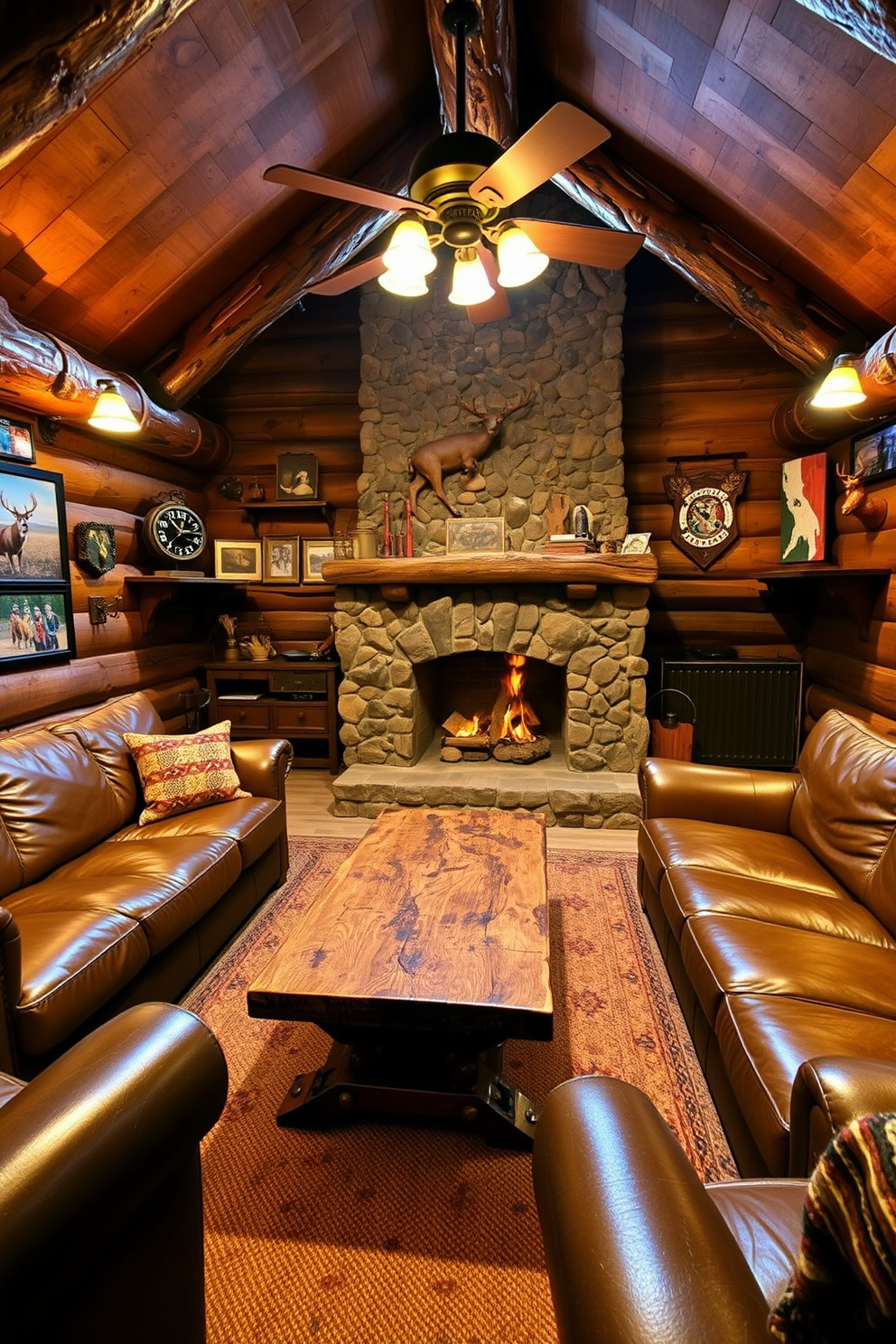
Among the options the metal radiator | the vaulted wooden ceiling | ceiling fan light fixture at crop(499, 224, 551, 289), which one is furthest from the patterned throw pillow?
the metal radiator

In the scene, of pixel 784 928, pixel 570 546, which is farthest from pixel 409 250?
pixel 784 928

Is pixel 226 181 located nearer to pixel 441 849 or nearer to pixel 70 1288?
pixel 441 849

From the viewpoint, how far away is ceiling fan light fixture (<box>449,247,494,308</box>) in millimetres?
2283

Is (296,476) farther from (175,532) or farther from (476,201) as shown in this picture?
(476,201)

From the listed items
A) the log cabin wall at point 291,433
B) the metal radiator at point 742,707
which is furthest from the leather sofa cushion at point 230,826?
the metal radiator at point 742,707

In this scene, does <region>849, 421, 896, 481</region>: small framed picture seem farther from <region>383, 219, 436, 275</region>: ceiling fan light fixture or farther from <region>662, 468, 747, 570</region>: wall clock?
<region>383, 219, 436, 275</region>: ceiling fan light fixture

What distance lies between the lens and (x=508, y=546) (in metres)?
4.37

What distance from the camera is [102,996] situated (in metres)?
1.73

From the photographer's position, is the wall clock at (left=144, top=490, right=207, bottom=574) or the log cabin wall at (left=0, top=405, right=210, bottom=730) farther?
the wall clock at (left=144, top=490, right=207, bottom=574)

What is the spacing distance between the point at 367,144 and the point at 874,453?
3301mm

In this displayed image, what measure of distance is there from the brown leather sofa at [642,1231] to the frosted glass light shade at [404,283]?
93.4 inches

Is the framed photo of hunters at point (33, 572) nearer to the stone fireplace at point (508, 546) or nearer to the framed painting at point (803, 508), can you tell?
the stone fireplace at point (508, 546)

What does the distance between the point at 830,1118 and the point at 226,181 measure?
4.10 m

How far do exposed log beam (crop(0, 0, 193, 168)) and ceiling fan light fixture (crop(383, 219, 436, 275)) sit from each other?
93 centimetres
